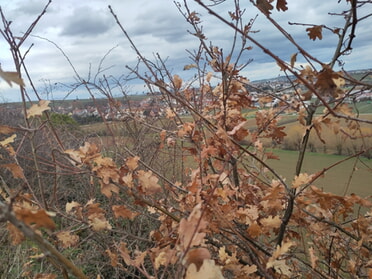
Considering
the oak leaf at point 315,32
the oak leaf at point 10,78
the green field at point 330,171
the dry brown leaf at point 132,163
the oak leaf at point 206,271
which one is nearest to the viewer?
the oak leaf at point 10,78

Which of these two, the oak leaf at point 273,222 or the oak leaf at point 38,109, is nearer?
the oak leaf at point 38,109

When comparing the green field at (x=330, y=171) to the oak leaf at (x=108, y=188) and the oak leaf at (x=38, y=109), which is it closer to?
the oak leaf at (x=108, y=188)

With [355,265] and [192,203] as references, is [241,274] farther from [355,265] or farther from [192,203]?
[355,265]

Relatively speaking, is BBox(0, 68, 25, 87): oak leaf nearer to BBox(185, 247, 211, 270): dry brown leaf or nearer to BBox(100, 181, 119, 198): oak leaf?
BBox(185, 247, 211, 270): dry brown leaf

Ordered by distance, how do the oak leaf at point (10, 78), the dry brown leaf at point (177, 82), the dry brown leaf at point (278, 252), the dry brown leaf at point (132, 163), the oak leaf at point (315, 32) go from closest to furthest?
the oak leaf at point (10, 78), the dry brown leaf at point (278, 252), the oak leaf at point (315, 32), the dry brown leaf at point (132, 163), the dry brown leaf at point (177, 82)

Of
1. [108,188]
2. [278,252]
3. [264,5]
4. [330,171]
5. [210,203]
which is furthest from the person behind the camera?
[330,171]

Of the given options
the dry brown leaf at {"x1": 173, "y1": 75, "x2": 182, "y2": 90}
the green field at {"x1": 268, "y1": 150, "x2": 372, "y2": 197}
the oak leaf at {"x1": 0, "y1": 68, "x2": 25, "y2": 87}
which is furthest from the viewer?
the green field at {"x1": 268, "y1": 150, "x2": 372, "y2": 197}

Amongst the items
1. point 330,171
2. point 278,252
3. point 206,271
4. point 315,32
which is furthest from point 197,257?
point 330,171

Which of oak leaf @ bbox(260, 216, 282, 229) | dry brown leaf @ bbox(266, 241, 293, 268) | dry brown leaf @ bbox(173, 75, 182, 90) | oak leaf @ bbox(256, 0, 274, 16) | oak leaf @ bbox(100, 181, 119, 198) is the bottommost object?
oak leaf @ bbox(260, 216, 282, 229)

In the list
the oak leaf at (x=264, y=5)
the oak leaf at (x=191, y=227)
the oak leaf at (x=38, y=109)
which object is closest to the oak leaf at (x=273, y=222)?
the oak leaf at (x=191, y=227)

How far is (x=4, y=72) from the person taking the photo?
59cm

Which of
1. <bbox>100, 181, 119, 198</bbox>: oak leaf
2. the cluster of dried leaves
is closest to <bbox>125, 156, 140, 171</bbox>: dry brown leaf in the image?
the cluster of dried leaves

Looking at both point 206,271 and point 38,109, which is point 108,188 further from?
point 206,271

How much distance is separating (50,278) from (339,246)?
210 centimetres
